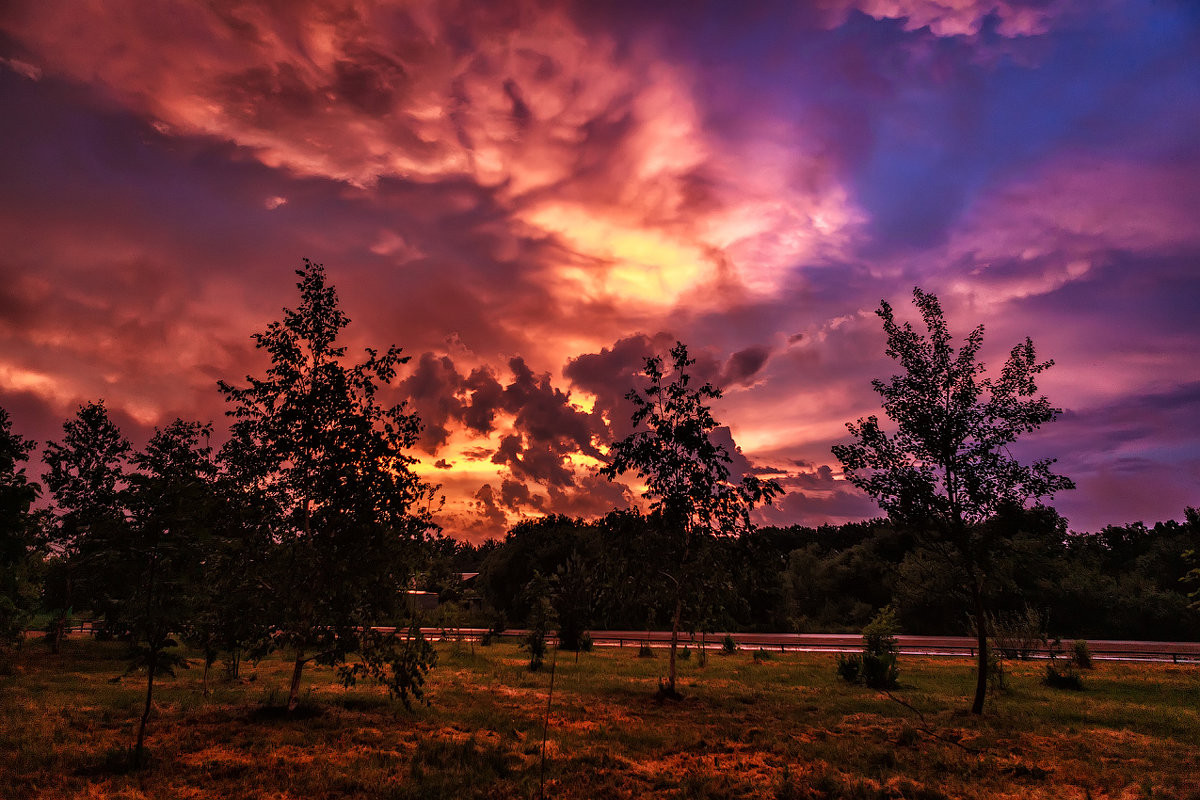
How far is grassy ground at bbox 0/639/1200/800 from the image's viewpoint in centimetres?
1122

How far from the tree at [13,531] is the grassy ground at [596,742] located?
13.7 ft

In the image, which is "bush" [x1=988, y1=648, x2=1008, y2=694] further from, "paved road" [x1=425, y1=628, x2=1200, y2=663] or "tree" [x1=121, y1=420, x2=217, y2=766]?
"tree" [x1=121, y1=420, x2=217, y2=766]

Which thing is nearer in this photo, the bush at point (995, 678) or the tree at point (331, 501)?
the tree at point (331, 501)

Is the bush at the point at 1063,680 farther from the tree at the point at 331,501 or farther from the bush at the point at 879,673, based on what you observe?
the tree at the point at 331,501

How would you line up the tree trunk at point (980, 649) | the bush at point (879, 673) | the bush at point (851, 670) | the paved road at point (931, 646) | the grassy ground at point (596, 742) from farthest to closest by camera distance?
the paved road at point (931, 646) < the bush at point (851, 670) < the bush at point (879, 673) < the tree trunk at point (980, 649) < the grassy ground at point (596, 742)

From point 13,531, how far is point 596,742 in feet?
65.7

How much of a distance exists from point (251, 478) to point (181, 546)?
14.1 feet

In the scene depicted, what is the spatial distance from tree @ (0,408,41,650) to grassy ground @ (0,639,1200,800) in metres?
4.19

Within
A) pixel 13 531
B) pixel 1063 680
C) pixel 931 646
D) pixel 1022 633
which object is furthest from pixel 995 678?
pixel 13 531

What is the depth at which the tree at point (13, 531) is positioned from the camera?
18.4 meters

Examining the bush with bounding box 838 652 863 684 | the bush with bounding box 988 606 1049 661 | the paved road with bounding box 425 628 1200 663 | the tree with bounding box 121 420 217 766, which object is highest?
the tree with bounding box 121 420 217 766

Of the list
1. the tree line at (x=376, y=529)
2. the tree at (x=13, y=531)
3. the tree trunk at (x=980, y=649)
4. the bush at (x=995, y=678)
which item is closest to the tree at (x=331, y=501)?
the tree line at (x=376, y=529)

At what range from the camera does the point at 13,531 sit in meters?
19.4

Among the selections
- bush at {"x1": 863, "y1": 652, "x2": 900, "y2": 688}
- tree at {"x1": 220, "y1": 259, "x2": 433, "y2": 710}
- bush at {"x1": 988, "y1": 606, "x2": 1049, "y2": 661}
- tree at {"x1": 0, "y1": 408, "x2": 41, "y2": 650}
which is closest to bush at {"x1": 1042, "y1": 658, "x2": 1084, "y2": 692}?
bush at {"x1": 988, "y1": 606, "x2": 1049, "y2": 661}
